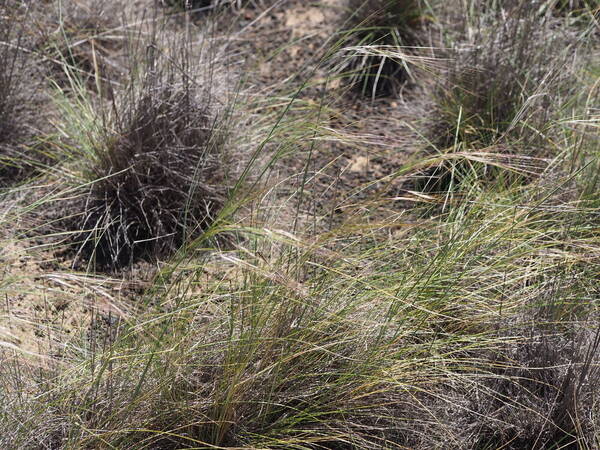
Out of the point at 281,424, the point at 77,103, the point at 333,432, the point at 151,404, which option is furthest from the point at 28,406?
the point at 77,103

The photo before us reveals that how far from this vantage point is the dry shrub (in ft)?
10.9

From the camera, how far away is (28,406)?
7.55ft

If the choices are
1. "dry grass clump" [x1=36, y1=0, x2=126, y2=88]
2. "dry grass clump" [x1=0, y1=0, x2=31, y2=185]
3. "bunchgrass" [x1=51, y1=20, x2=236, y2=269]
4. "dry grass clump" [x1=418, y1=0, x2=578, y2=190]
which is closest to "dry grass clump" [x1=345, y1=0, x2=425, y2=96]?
"dry grass clump" [x1=418, y1=0, x2=578, y2=190]

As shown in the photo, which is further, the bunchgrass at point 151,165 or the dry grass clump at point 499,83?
the dry grass clump at point 499,83

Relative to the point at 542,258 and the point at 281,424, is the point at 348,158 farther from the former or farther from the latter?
the point at 281,424

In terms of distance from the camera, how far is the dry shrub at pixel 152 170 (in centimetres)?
334

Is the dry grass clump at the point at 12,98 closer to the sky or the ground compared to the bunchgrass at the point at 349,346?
closer to the sky

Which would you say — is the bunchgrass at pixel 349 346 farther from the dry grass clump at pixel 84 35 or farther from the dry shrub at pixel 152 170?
the dry grass clump at pixel 84 35

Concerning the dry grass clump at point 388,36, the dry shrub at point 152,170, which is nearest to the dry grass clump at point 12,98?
the dry shrub at point 152,170

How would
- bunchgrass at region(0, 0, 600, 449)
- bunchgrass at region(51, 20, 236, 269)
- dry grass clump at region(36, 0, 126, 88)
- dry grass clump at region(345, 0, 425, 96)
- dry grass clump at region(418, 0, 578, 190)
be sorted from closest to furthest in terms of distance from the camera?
bunchgrass at region(0, 0, 600, 449) → bunchgrass at region(51, 20, 236, 269) → dry grass clump at region(418, 0, 578, 190) → dry grass clump at region(36, 0, 126, 88) → dry grass clump at region(345, 0, 425, 96)

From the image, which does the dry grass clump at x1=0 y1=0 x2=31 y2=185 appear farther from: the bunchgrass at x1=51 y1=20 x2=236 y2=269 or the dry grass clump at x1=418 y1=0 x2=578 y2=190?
the dry grass clump at x1=418 y1=0 x2=578 y2=190

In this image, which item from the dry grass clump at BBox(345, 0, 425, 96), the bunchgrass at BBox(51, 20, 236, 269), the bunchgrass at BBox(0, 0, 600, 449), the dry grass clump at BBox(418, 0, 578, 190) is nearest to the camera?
the bunchgrass at BBox(0, 0, 600, 449)

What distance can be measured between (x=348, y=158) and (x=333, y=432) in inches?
63.7

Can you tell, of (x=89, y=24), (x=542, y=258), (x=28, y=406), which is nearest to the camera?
(x=28, y=406)
